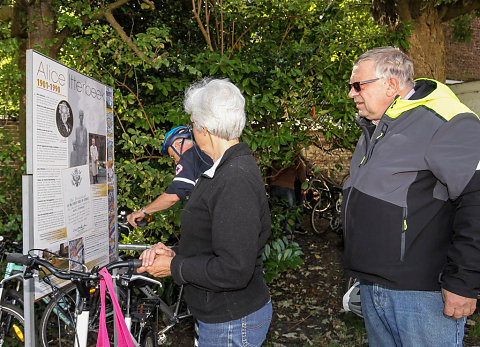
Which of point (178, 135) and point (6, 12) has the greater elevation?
point (6, 12)

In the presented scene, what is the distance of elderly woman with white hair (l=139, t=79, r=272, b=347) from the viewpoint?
1.60 meters

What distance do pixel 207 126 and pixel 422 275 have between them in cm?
110

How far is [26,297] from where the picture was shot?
229cm

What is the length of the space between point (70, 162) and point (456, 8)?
240 inches

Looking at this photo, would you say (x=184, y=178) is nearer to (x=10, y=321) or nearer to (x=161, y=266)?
(x=161, y=266)

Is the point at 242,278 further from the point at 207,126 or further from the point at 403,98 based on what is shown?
the point at 403,98

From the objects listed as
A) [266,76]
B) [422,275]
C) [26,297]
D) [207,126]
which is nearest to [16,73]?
[266,76]

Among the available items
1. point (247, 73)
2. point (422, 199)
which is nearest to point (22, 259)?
point (422, 199)

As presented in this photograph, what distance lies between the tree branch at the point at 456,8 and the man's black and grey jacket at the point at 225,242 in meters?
Result: 5.67

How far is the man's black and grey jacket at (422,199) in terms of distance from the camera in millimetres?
1728

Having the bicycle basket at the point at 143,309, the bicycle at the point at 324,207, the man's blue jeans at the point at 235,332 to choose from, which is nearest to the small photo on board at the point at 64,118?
the bicycle basket at the point at 143,309

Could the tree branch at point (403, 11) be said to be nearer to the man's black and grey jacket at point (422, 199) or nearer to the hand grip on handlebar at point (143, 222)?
the man's black and grey jacket at point (422, 199)

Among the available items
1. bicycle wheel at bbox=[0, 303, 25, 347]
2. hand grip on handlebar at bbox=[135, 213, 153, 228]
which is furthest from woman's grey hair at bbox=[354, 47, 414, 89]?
bicycle wheel at bbox=[0, 303, 25, 347]

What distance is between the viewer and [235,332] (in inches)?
68.2
